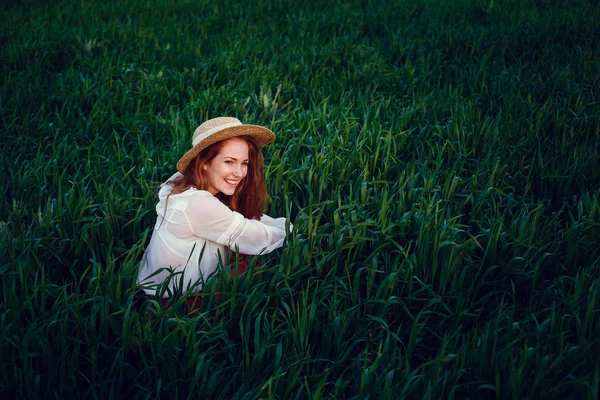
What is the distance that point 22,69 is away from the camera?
425 cm

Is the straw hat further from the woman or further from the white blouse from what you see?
the white blouse

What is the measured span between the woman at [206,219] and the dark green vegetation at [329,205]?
0.36 ft

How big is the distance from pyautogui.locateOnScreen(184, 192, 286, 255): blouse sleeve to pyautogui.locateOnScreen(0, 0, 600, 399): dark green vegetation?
11 cm

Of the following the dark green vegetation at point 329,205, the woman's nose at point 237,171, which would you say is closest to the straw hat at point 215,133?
the woman's nose at point 237,171

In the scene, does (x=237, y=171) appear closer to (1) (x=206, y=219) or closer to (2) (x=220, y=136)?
(2) (x=220, y=136)

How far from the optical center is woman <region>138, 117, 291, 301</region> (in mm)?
1963

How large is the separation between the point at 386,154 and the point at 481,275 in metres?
1.03

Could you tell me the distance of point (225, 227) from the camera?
199 cm

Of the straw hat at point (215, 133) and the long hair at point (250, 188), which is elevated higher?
the straw hat at point (215, 133)

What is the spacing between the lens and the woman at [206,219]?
1963 millimetres

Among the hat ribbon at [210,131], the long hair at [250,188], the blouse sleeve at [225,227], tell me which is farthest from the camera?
the long hair at [250,188]

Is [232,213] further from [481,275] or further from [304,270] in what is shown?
[481,275]

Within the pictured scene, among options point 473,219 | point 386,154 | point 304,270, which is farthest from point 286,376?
point 386,154

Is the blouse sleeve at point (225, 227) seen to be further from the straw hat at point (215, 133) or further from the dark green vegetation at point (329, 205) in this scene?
the straw hat at point (215, 133)
